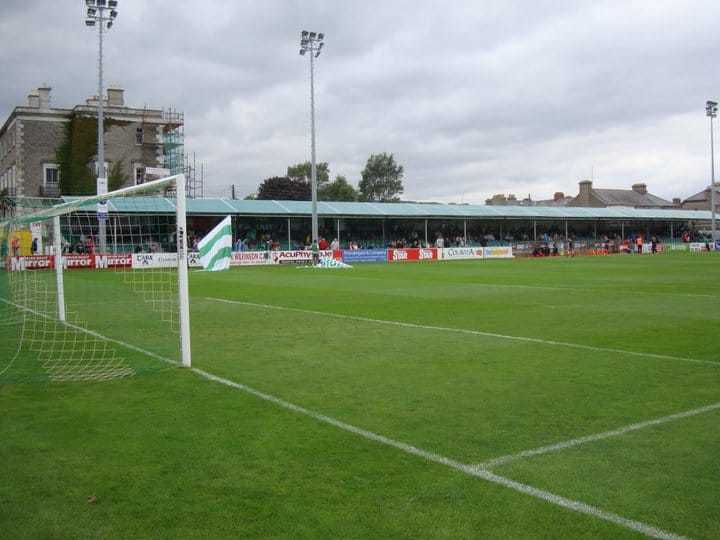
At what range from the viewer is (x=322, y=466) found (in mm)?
5219

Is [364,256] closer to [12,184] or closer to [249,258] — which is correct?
[249,258]

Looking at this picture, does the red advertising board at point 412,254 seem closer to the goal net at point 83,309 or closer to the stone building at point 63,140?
the goal net at point 83,309

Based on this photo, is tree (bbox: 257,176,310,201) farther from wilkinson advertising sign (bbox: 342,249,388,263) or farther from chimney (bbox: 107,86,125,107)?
wilkinson advertising sign (bbox: 342,249,388,263)

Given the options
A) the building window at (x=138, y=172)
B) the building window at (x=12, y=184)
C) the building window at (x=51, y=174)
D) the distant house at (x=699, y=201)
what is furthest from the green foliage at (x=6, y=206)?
the distant house at (x=699, y=201)

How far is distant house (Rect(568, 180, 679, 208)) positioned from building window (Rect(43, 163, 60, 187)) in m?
74.0

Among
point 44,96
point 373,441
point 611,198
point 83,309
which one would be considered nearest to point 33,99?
point 44,96

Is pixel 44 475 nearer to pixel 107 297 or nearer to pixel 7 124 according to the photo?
pixel 107 297

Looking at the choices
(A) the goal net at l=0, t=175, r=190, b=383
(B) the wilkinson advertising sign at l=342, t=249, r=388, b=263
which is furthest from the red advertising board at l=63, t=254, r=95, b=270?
(B) the wilkinson advertising sign at l=342, t=249, r=388, b=263

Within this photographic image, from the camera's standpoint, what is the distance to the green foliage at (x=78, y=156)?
56812 mm

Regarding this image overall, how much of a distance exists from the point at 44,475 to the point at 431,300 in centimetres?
1411

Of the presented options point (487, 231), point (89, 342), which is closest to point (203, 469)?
point (89, 342)

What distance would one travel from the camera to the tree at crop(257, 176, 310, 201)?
91188 mm

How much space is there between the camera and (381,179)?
11844cm

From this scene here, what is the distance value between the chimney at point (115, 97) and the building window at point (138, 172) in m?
5.92
